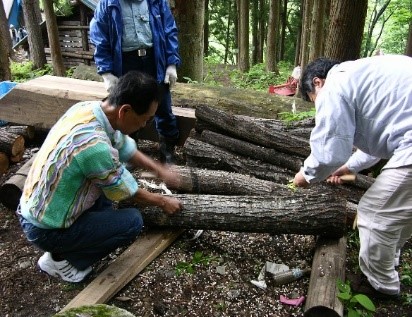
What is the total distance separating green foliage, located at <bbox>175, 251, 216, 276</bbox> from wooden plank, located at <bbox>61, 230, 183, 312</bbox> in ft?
0.83

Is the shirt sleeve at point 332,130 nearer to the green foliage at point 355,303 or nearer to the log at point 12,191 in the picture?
the green foliage at point 355,303

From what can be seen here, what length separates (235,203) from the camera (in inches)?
134

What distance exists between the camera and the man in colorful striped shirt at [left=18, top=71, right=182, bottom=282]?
2525 mm

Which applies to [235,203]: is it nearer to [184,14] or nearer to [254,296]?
[254,296]

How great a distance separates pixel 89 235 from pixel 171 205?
710mm

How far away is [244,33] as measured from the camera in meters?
14.8

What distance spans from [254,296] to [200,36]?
5626mm

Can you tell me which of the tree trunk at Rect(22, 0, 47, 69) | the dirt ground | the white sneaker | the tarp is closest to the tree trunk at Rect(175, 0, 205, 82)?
the dirt ground

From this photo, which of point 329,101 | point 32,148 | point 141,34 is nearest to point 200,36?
point 141,34

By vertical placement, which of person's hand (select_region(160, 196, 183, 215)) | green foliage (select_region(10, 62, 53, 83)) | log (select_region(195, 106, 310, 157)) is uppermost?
log (select_region(195, 106, 310, 157))

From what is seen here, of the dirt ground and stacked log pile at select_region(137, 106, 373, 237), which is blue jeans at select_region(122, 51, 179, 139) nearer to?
Result: stacked log pile at select_region(137, 106, 373, 237)

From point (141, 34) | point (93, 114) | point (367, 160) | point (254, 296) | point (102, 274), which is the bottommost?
point (254, 296)

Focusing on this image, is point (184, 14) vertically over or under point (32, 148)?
over

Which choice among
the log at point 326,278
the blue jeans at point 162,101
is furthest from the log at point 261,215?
the blue jeans at point 162,101
